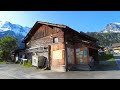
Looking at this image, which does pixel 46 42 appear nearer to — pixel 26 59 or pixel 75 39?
pixel 75 39

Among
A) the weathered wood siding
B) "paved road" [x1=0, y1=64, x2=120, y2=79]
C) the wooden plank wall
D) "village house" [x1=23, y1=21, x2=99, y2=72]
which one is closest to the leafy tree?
the weathered wood siding

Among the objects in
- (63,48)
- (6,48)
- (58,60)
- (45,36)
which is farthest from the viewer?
(6,48)

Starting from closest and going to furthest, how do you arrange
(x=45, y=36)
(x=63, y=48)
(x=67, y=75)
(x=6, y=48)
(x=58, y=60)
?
(x=67, y=75)
(x=63, y=48)
(x=58, y=60)
(x=45, y=36)
(x=6, y=48)

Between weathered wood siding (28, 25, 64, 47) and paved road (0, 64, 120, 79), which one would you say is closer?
paved road (0, 64, 120, 79)

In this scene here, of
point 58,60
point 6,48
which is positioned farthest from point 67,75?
point 6,48

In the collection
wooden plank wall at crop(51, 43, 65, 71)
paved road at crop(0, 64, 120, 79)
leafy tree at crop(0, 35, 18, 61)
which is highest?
leafy tree at crop(0, 35, 18, 61)

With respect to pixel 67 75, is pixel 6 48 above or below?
above

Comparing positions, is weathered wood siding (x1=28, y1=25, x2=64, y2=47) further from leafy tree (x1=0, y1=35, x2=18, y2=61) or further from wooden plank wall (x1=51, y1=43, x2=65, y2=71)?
leafy tree (x1=0, y1=35, x2=18, y2=61)

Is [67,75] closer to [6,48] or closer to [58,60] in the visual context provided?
[58,60]

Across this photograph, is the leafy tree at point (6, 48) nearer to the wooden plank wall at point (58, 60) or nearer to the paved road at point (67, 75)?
the wooden plank wall at point (58, 60)

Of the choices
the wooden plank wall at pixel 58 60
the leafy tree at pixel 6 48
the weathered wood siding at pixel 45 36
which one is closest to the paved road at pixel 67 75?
the wooden plank wall at pixel 58 60

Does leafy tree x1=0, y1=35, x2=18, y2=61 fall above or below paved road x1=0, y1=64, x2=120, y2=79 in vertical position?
above
